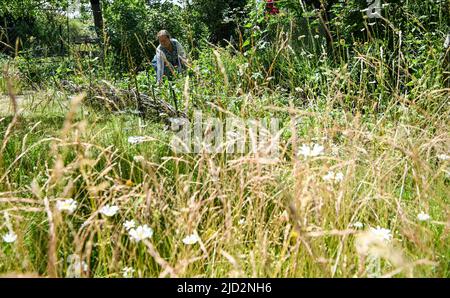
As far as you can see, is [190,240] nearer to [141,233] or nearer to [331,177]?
[141,233]

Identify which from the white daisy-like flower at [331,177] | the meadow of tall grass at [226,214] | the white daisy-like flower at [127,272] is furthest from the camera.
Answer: the white daisy-like flower at [331,177]

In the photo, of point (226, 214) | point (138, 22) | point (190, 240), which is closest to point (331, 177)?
point (226, 214)

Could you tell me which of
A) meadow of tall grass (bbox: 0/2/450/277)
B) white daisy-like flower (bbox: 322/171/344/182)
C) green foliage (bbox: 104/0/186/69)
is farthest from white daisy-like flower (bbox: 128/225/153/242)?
green foliage (bbox: 104/0/186/69)

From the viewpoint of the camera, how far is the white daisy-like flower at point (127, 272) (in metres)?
1.37

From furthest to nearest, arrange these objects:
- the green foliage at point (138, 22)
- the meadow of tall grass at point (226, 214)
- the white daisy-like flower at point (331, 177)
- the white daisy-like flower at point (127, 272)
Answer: the green foliage at point (138, 22) → the white daisy-like flower at point (331, 177) → the white daisy-like flower at point (127, 272) → the meadow of tall grass at point (226, 214)

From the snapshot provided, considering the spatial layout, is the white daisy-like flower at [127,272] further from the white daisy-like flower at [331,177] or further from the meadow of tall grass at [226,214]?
the white daisy-like flower at [331,177]

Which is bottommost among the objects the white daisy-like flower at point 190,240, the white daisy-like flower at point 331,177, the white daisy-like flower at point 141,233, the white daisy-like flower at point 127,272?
the white daisy-like flower at point 127,272

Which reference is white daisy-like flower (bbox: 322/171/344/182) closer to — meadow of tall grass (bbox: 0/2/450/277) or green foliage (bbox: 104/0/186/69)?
meadow of tall grass (bbox: 0/2/450/277)

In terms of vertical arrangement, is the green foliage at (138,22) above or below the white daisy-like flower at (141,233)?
above

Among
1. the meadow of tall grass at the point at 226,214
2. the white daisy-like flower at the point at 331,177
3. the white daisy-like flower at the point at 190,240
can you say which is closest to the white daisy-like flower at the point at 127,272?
the meadow of tall grass at the point at 226,214

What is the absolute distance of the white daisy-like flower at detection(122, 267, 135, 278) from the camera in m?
1.37
